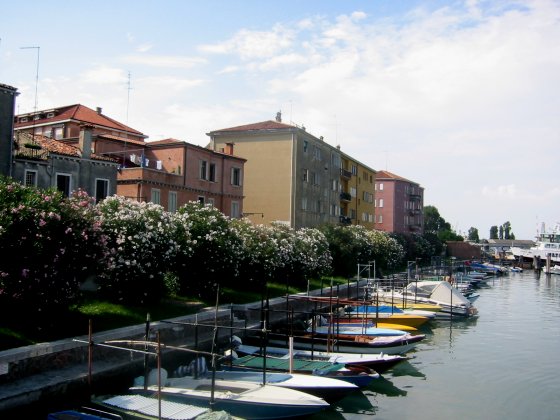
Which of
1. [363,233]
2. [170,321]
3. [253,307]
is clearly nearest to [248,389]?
[170,321]

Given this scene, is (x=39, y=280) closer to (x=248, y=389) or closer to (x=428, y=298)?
(x=248, y=389)

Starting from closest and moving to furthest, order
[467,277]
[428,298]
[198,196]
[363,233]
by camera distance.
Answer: [428,298], [198,196], [363,233], [467,277]

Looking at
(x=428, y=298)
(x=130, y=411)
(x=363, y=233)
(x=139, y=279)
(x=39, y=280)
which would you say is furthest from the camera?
(x=363, y=233)

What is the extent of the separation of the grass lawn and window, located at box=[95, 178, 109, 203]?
973cm

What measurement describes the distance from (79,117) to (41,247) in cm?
3646

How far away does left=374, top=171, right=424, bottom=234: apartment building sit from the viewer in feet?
315

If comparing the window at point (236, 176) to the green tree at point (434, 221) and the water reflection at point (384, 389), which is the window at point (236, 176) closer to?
the water reflection at point (384, 389)

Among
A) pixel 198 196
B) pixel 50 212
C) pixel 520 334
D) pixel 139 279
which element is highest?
→ pixel 198 196

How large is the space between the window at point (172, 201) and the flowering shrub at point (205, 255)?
11352 millimetres

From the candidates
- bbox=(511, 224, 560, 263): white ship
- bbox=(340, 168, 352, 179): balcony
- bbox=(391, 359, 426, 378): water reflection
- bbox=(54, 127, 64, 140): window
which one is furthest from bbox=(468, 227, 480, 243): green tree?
bbox=(391, 359, 426, 378): water reflection

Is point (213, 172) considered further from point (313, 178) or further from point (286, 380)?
point (286, 380)

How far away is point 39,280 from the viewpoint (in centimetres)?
1736

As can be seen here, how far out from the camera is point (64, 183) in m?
31.7

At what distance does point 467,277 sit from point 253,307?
1734 inches
